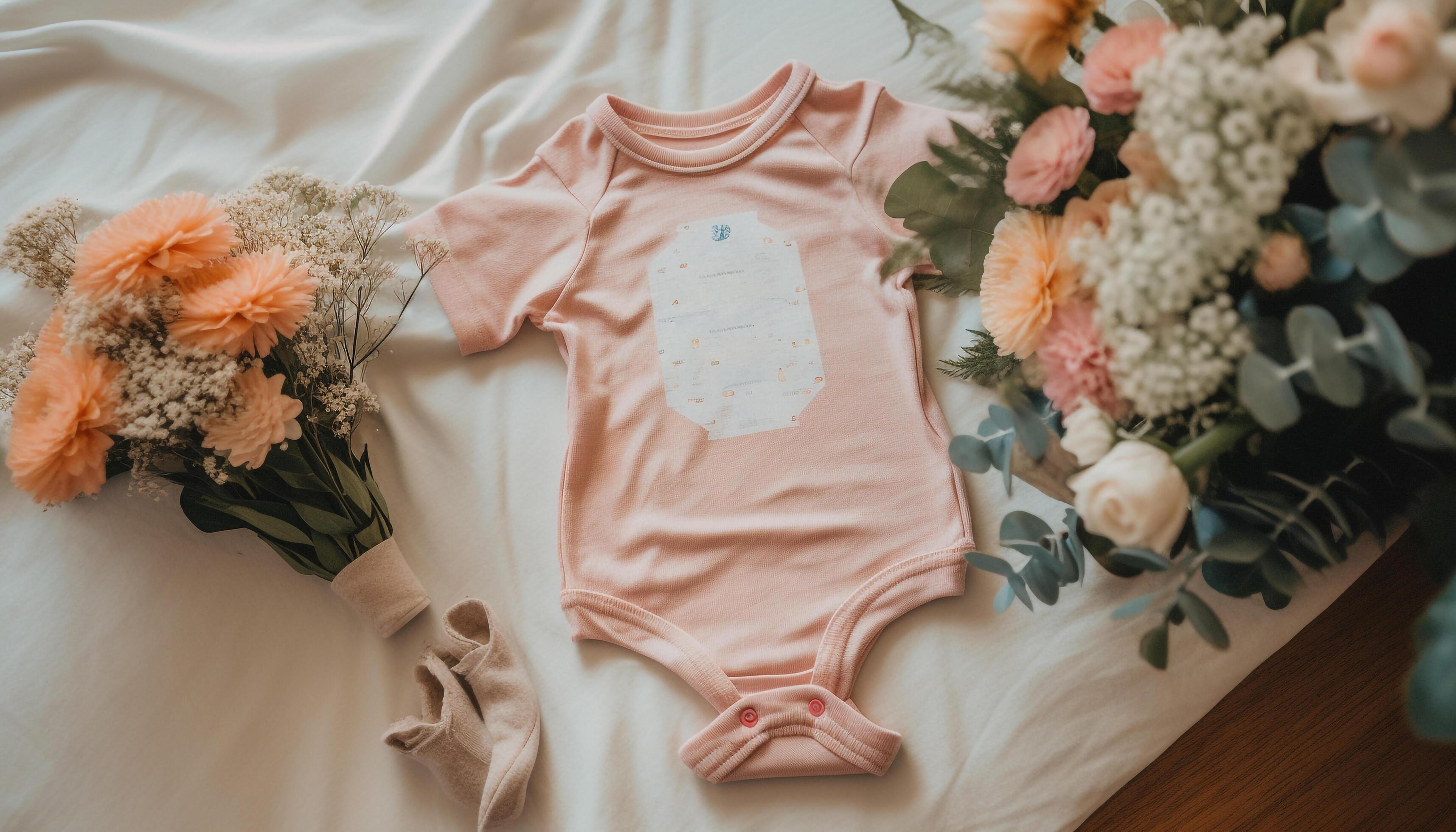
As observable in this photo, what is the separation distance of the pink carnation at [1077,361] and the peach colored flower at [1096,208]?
0.18 ft

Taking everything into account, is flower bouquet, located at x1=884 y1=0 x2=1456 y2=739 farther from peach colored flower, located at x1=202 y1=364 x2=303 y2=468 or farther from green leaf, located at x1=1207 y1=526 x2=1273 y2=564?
peach colored flower, located at x1=202 y1=364 x2=303 y2=468

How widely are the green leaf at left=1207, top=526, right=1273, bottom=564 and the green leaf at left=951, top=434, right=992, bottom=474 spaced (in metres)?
0.18

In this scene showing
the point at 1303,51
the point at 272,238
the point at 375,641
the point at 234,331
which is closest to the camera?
the point at 1303,51

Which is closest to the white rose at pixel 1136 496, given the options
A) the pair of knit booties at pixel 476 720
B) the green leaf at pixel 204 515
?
the pair of knit booties at pixel 476 720

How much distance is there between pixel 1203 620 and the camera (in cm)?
61

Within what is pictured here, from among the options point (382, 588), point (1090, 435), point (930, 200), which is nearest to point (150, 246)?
point (382, 588)

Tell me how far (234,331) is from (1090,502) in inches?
27.5

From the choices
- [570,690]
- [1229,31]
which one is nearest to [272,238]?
[570,690]

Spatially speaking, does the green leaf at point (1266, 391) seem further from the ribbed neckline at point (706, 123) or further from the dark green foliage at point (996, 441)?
the ribbed neckline at point (706, 123)

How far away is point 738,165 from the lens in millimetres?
1027

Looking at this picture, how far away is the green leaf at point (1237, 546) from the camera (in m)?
0.61

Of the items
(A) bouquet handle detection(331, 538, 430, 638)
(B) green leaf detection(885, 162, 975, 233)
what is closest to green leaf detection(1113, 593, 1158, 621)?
(B) green leaf detection(885, 162, 975, 233)

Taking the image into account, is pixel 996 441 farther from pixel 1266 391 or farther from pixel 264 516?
pixel 264 516

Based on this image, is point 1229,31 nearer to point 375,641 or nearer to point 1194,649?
point 1194,649
